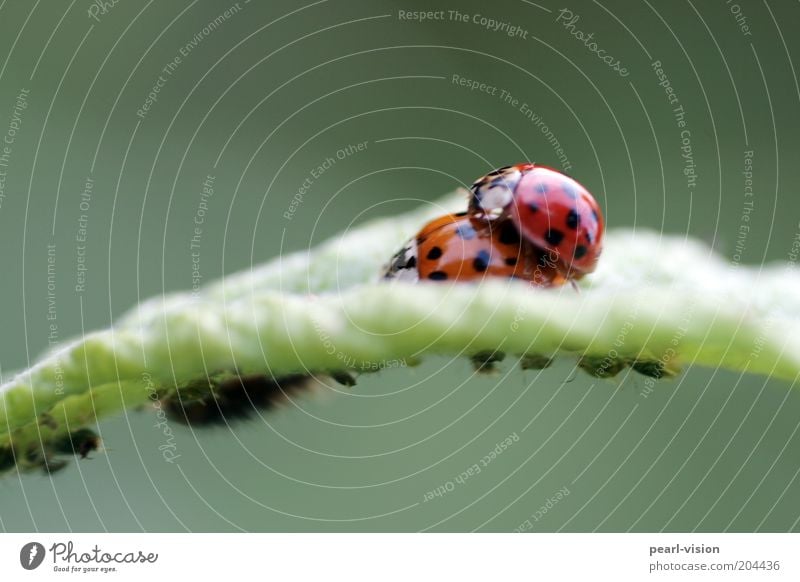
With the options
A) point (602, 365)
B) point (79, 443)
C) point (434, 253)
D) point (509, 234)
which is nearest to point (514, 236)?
point (509, 234)

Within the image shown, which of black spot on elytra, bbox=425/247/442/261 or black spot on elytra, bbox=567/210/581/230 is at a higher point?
black spot on elytra, bbox=567/210/581/230

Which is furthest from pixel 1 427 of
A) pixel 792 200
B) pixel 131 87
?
pixel 792 200

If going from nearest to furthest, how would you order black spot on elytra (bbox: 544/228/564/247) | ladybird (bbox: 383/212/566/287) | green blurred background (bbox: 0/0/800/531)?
ladybird (bbox: 383/212/566/287), black spot on elytra (bbox: 544/228/564/247), green blurred background (bbox: 0/0/800/531)

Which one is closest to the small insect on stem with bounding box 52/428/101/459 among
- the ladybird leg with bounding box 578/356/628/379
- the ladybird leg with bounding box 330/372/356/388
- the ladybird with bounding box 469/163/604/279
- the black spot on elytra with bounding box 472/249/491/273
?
the ladybird leg with bounding box 330/372/356/388

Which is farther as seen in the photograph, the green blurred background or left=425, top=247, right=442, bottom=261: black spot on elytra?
the green blurred background

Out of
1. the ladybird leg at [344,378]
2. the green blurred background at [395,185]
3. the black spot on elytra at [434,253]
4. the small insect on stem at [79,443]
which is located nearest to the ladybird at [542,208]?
the black spot on elytra at [434,253]

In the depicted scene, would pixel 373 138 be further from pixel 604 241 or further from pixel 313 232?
pixel 604 241

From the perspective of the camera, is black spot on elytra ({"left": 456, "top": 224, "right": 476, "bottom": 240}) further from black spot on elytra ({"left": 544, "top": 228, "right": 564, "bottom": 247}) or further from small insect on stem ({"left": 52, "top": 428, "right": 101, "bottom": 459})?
small insect on stem ({"left": 52, "top": 428, "right": 101, "bottom": 459})
